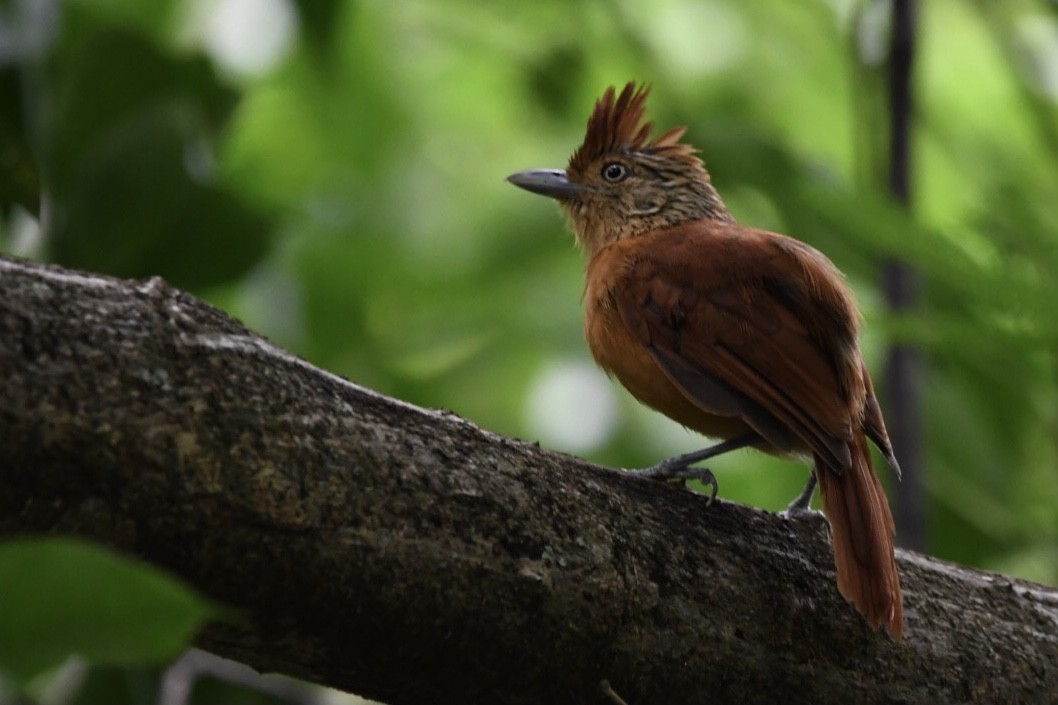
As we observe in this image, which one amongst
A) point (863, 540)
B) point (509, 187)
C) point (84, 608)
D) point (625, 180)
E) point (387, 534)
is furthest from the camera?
point (509, 187)

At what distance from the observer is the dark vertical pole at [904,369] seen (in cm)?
390

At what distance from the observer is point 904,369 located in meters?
4.06

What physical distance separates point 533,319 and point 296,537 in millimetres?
2798

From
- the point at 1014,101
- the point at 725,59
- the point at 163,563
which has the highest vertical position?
the point at 725,59

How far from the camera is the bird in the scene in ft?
9.19

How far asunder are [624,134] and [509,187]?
1.49 metres

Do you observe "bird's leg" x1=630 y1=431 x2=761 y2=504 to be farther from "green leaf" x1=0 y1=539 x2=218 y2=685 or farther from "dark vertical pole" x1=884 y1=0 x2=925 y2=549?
"green leaf" x1=0 y1=539 x2=218 y2=685

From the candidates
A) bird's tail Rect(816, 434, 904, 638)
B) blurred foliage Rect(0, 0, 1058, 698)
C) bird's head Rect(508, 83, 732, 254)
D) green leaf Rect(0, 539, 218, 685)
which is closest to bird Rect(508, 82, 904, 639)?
bird's tail Rect(816, 434, 904, 638)

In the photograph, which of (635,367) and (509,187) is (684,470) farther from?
(509,187)

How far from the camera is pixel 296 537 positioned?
1.93 meters

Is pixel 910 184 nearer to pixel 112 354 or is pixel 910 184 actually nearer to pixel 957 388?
pixel 957 388

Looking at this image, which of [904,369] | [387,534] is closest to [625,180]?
[904,369]

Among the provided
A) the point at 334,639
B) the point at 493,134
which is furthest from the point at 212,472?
the point at 493,134

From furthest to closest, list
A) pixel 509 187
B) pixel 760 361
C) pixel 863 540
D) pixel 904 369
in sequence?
pixel 509 187 → pixel 904 369 → pixel 760 361 → pixel 863 540
